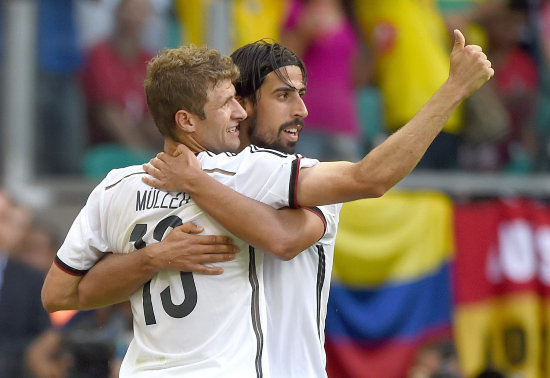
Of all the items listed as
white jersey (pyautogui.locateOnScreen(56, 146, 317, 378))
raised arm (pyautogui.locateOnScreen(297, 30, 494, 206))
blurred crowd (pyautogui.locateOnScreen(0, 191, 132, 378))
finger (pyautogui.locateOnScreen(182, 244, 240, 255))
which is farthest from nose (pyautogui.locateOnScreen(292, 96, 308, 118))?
blurred crowd (pyautogui.locateOnScreen(0, 191, 132, 378))

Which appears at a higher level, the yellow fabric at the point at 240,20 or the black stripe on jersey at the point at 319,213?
the yellow fabric at the point at 240,20

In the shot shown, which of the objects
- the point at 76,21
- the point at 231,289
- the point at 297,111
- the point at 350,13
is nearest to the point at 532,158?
the point at 350,13

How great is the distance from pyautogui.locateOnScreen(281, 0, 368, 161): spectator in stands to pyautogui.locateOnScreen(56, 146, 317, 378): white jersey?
3.98 m

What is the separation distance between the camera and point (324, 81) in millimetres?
8047

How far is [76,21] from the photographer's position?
8.06 metres

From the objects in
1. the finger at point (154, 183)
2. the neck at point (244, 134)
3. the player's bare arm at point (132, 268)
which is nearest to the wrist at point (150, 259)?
the player's bare arm at point (132, 268)

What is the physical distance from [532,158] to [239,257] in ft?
18.4

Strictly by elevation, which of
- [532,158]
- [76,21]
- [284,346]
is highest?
[76,21]

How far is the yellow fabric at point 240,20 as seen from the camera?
799cm

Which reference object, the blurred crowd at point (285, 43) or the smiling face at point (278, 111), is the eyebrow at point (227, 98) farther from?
the blurred crowd at point (285, 43)

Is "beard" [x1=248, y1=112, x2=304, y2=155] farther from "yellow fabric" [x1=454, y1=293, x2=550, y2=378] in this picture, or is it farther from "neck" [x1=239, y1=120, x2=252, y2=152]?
"yellow fabric" [x1=454, y1=293, x2=550, y2=378]

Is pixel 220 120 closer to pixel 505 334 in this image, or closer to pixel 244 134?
pixel 244 134

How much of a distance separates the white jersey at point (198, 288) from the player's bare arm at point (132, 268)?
0.05 meters

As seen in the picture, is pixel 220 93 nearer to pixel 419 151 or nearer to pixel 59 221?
pixel 419 151
